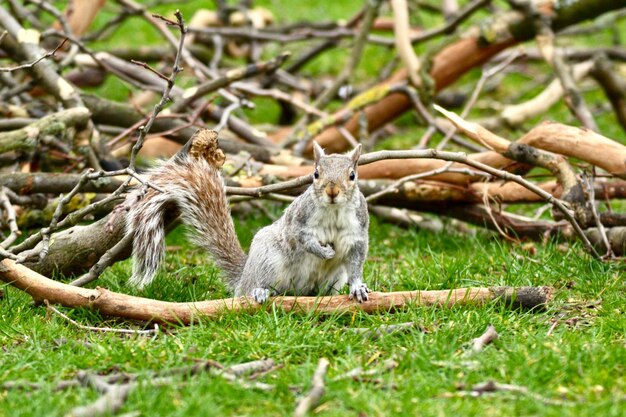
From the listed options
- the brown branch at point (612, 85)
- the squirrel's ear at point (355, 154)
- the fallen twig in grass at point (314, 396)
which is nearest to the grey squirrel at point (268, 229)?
the squirrel's ear at point (355, 154)

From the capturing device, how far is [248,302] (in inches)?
122

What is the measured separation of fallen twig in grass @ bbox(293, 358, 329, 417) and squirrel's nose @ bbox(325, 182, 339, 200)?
724 millimetres

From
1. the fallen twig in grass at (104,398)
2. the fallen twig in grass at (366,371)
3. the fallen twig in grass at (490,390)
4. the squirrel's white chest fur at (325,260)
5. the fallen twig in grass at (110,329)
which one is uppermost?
the squirrel's white chest fur at (325,260)

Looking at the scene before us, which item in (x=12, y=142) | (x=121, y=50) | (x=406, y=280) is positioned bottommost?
(x=406, y=280)

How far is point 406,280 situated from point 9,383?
1645mm

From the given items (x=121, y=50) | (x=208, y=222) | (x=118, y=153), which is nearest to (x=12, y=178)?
(x=118, y=153)

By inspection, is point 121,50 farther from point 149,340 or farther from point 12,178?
point 149,340

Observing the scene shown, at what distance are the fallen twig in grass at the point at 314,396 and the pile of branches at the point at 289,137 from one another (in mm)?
998

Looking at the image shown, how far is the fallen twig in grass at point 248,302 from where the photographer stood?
3.04m

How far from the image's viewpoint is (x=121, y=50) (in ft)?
22.0

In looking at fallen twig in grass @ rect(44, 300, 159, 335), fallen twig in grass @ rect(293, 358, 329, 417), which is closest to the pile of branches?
fallen twig in grass @ rect(44, 300, 159, 335)

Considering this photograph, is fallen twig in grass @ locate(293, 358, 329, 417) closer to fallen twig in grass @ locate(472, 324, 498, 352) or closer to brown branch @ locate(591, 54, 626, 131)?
fallen twig in grass @ locate(472, 324, 498, 352)

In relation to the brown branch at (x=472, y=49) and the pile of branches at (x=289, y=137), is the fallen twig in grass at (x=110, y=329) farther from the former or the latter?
the brown branch at (x=472, y=49)

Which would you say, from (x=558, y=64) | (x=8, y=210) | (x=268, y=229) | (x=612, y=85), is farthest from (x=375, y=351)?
(x=612, y=85)
